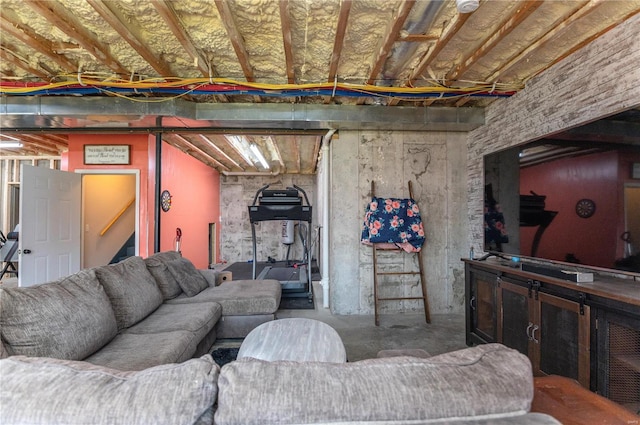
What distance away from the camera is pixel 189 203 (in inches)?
250

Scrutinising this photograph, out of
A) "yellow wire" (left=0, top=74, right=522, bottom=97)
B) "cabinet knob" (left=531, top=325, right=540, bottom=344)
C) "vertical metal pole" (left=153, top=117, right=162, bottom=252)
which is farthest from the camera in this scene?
"vertical metal pole" (left=153, top=117, right=162, bottom=252)

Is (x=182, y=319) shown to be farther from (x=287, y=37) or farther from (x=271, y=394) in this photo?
(x=287, y=37)

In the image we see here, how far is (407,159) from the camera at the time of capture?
14.1 feet

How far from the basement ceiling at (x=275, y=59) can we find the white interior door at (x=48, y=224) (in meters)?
0.75

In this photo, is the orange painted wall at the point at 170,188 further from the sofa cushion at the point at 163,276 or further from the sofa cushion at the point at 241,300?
the sofa cushion at the point at 241,300

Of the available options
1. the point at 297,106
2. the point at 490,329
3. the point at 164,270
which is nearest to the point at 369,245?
the point at 490,329

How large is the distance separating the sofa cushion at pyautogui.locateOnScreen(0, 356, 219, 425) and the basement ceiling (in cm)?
227

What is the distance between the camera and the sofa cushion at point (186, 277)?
325cm

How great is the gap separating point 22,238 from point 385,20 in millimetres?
5021

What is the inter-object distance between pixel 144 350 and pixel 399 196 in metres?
3.48

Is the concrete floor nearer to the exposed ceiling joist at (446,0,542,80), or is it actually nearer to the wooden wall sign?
the exposed ceiling joist at (446,0,542,80)

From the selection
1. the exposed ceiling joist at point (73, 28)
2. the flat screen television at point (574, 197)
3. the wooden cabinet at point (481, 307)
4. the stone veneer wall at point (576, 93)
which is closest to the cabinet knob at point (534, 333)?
the wooden cabinet at point (481, 307)

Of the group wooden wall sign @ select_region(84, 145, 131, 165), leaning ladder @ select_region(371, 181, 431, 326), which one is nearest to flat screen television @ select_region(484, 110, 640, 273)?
leaning ladder @ select_region(371, 181, 431, 326)

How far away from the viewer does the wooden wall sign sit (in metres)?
4.62
